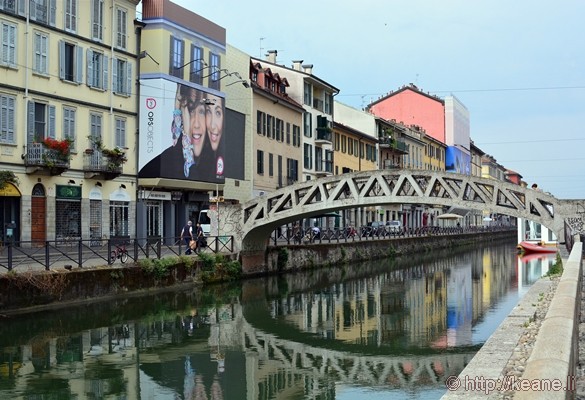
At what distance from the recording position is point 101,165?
108ft

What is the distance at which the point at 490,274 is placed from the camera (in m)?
38.8

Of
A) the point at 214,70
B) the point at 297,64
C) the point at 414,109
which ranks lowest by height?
the point at 214,70

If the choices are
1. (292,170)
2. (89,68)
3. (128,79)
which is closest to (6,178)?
(89,68)

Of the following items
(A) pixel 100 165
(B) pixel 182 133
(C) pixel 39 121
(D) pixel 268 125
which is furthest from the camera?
(D) pixel 268 125

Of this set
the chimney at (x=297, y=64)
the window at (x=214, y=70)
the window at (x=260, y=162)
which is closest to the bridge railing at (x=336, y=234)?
the window at (x=260, y=162)

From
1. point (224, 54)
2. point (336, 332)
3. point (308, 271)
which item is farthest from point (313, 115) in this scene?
point (336, 332)

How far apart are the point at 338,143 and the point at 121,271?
41541 millimetres

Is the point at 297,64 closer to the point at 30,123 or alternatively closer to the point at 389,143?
the point at 389,143

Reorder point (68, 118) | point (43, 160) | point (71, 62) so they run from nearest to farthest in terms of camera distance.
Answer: point (43, 160), point (68, 118), point (71, 62)

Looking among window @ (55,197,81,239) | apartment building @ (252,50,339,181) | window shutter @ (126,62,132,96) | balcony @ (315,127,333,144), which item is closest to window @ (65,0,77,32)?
window shutter @ (126,62,132,96)

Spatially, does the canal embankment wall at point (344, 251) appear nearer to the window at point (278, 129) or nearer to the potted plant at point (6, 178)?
the window at point (278, 129)

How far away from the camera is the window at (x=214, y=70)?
40594 mm

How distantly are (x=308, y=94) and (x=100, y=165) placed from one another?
26795mm

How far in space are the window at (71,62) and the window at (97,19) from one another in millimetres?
1311
